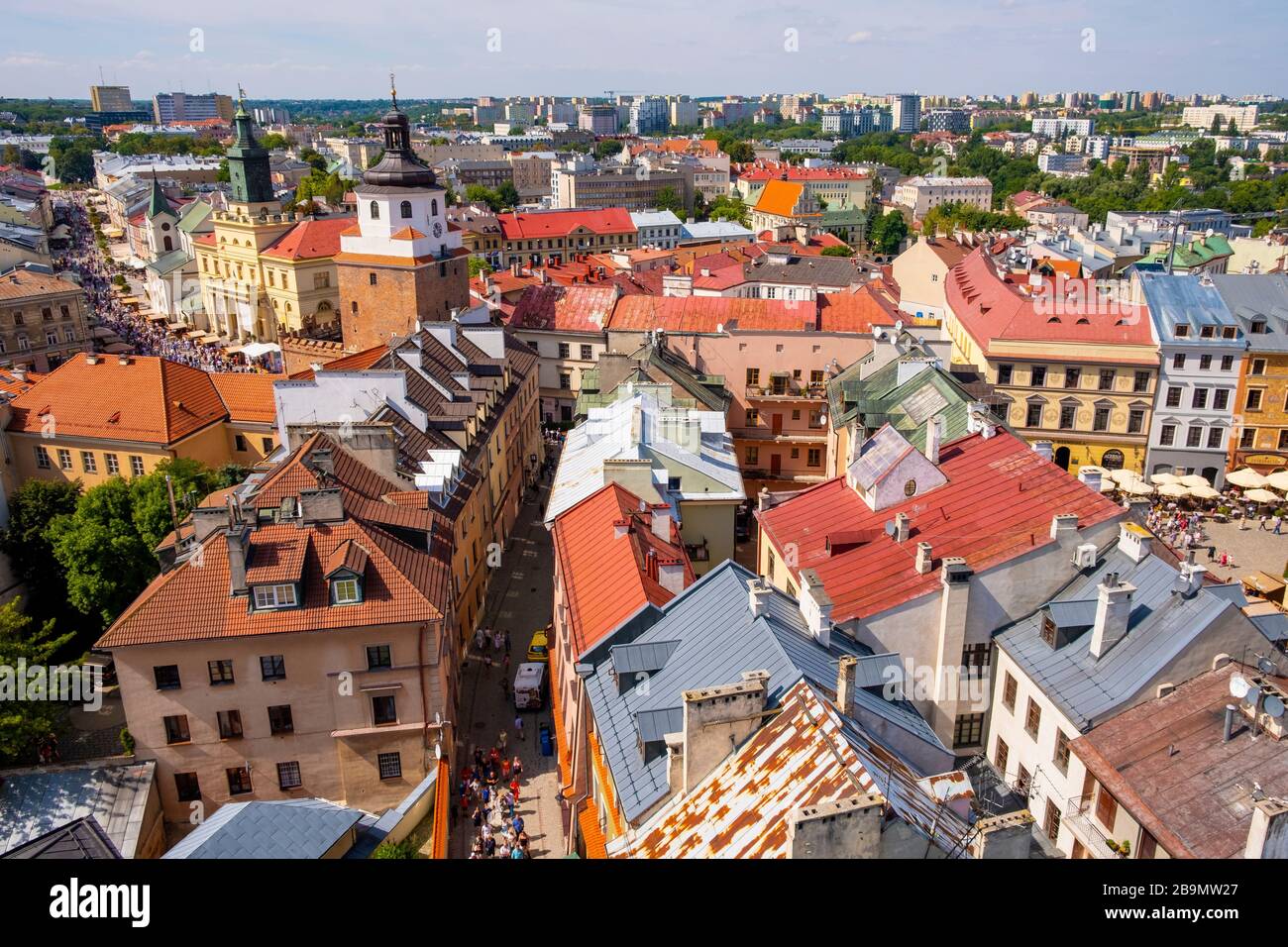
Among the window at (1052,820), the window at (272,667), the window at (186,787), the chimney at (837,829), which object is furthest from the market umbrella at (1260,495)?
the window at (186,787)

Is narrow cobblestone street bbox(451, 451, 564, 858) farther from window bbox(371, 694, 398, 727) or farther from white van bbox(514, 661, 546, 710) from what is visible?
window bbox(371, 694, 398, 727)

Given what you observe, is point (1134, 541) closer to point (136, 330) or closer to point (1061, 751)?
point (1061, 751)

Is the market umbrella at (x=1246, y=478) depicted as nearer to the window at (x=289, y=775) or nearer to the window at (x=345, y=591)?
the window at (x=345, y=591)

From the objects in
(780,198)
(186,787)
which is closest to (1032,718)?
(186,787)
